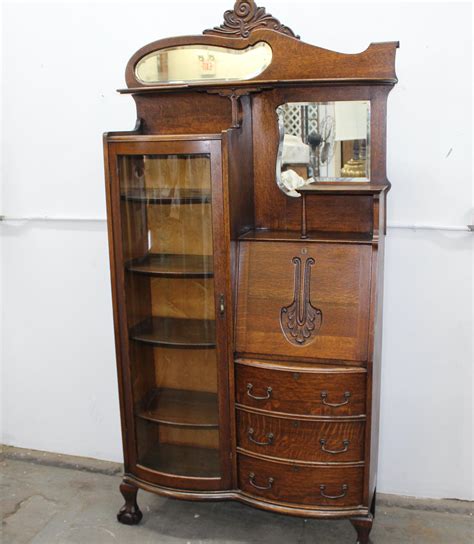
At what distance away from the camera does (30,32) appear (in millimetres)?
2898

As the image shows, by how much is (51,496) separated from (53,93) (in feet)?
5.98

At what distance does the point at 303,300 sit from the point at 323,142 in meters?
0.62

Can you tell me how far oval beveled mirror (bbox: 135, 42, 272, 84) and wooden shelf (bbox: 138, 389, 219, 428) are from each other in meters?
1.23

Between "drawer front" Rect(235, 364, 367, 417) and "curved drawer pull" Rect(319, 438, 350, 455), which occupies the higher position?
"drawer front" Rect(235, 364, 367, 417)

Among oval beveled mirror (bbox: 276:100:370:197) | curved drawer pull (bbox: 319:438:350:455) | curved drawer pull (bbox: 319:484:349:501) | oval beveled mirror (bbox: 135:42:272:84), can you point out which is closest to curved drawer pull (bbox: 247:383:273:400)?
curved drawer pull (bbox: 319:438:350:455)

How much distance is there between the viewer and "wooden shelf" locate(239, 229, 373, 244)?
7.40 feet

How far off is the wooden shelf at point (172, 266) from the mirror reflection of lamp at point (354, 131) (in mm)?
652

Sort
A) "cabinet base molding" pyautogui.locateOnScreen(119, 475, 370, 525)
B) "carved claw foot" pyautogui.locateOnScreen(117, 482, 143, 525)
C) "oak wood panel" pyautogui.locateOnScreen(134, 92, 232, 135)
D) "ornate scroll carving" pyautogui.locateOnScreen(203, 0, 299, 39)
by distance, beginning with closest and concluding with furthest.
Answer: "cabinet base molding" pyautogui.locateOnScreen(119, 475, 370, 525), "ornate scroll carving" pyautogui.locateOnScreen(203, 0, 299, 39), "oak wood panel" pyautogui.locateOnScreen(134, 92, 232, 135), "carved claw foot" pyautogui.locateOnScreen(117, 482, 143, 525)

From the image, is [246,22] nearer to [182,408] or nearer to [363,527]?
[182,408]

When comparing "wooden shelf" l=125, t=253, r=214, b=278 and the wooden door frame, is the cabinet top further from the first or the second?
"wooden shelf" l=125, t=253, r=214, b=278

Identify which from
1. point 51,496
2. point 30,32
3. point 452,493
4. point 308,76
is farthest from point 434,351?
point 30,32

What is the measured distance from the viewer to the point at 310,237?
2346mm

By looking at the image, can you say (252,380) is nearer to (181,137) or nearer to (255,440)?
(255,440)

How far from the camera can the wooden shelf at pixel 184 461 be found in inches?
98.0
